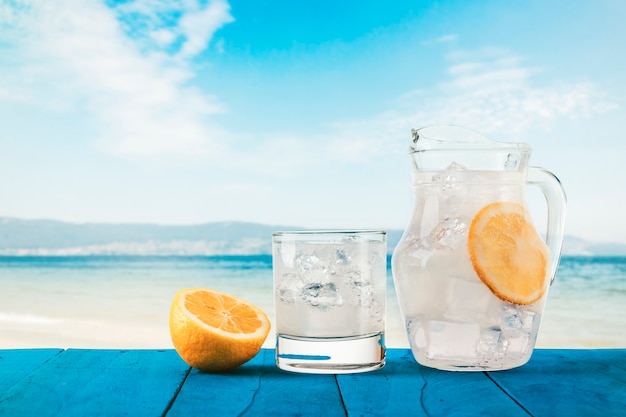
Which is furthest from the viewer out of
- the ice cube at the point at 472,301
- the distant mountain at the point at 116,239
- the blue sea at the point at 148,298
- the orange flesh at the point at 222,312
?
the distant mountain at the point at 116,239

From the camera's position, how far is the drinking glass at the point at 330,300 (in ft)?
6.17

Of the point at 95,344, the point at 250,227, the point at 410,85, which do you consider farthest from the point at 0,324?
the point at 410,85

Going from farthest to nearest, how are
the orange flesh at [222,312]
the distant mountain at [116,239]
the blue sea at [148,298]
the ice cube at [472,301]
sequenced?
the distant mountain at [116,239] < the blue sea at [148,298] < the orange flesh at [222,312] < the ice cube at [472,301]

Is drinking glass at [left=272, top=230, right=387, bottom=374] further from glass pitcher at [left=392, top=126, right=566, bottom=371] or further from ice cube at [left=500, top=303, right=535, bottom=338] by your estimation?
ice cube at [left=500, top=303, right=535, bottom=338]

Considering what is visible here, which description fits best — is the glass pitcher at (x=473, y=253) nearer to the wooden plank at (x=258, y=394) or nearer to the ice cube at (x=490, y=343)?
the ice cube at (x=490, y=343)

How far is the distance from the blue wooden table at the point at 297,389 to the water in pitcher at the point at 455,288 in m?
0.06

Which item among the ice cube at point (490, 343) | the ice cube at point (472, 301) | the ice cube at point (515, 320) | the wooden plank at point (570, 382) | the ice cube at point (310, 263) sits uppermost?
the ice cube at point (310, 263)

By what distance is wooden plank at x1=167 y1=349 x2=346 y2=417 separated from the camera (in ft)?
5.00

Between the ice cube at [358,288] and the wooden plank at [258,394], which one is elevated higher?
the ice cube at [358,288]

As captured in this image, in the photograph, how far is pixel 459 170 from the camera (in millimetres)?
1960

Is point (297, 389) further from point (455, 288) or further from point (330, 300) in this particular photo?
point (455, 288)

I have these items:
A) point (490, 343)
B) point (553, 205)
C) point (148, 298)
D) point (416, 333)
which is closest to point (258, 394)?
point (416, 333)

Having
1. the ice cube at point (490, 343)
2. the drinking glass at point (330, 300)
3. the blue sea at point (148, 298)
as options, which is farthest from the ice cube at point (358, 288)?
the blue sea at point (148, 298)

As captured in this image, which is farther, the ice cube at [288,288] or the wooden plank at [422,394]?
the ice cube at [288,288]
